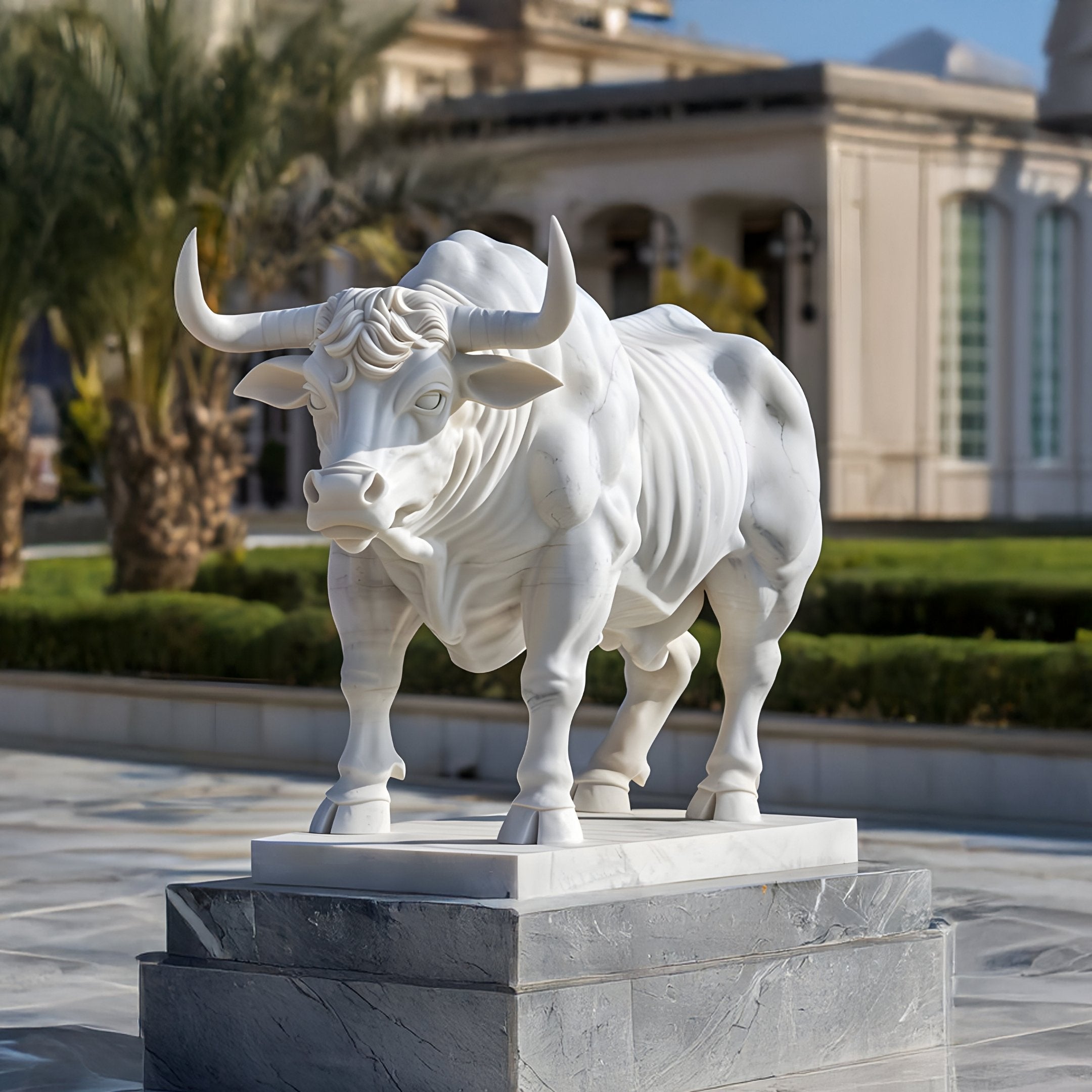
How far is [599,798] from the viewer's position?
17.6ft

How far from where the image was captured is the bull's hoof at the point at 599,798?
5.37 metres

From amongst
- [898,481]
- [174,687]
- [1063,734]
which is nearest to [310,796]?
[174,687]

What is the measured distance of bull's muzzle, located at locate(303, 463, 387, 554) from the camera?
3.99 m

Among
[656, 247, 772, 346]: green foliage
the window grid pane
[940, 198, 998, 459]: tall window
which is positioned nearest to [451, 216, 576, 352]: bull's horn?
[656, 247, 772, 346]: green foliage

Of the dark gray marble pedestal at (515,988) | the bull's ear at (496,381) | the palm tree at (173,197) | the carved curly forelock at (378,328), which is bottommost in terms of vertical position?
the dark gray marble pedestal at (515,988)

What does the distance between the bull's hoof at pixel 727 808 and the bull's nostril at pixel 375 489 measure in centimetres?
153

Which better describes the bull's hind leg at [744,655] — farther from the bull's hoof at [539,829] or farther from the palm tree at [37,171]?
the palm tree at [37,171]

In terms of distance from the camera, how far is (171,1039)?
464 cm

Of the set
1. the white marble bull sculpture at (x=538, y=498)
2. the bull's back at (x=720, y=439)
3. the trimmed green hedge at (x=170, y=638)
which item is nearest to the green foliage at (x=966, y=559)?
the trimmed green hedge at (x=170, y=638)

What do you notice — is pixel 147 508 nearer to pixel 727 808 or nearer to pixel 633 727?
pixel 633 727

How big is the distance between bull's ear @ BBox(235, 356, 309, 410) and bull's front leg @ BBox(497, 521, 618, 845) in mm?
698

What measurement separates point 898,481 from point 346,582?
27583mm

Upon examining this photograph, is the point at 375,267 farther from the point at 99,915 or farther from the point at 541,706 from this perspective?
the point at 541,706

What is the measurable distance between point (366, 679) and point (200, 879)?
10.9ft
